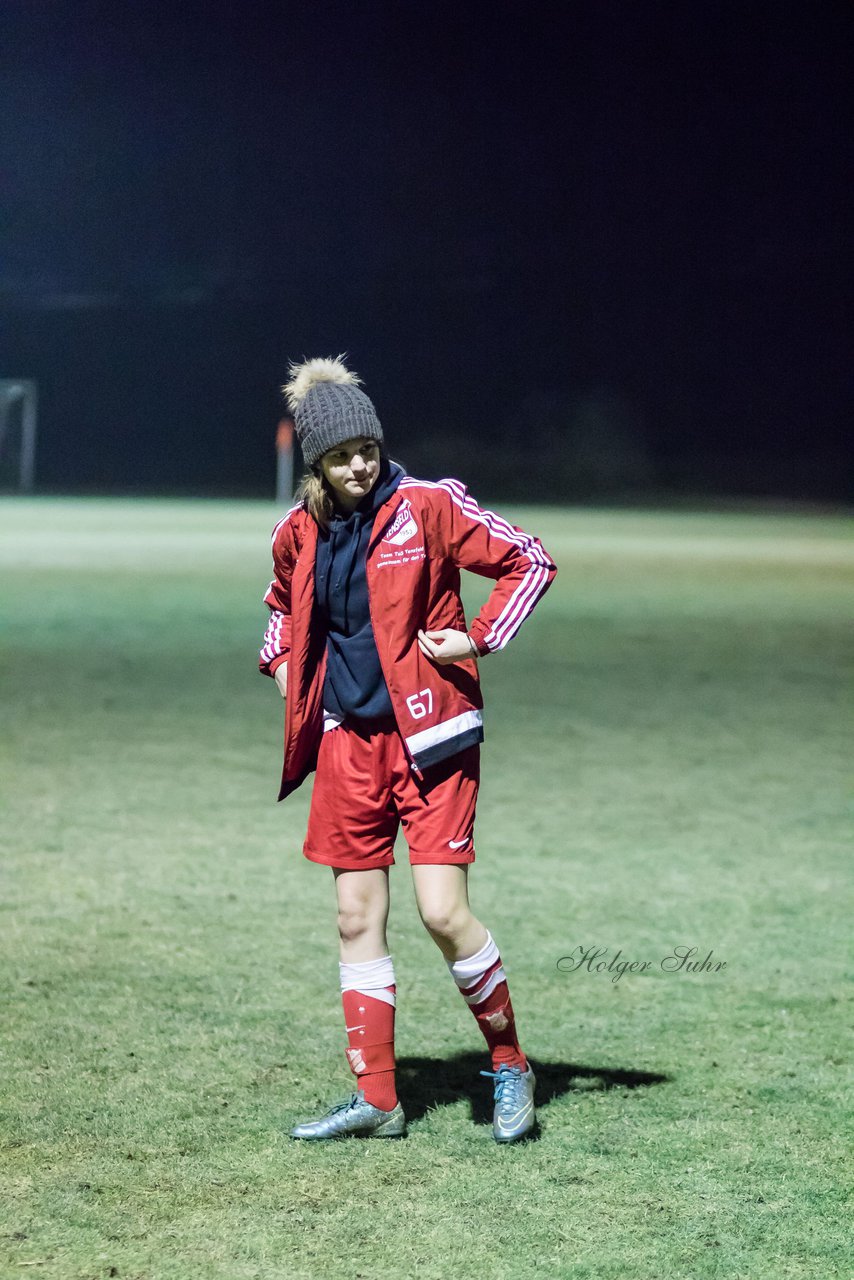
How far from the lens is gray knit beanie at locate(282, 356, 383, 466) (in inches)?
128

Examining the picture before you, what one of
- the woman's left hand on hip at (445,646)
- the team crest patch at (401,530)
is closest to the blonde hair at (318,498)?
the team crest patch at (401,530)

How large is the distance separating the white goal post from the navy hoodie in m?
37.2

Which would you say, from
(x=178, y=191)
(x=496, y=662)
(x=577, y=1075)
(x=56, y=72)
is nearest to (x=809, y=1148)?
(x=577, y=1075)

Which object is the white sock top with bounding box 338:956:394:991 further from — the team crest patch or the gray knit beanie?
the gray knit beanie

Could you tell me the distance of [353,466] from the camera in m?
3.28

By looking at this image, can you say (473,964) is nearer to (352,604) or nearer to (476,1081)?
(476,1081)

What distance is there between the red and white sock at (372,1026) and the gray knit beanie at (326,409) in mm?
1076

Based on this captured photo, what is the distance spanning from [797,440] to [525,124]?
1193cm

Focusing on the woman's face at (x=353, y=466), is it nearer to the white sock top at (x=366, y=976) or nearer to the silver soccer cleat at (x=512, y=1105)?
the white sock top at (x=366, y=976)

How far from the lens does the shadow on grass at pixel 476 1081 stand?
3639mm

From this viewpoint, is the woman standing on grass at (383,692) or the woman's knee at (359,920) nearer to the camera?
the woman standing on grass at (383,692)

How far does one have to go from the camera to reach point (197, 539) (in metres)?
23.9
